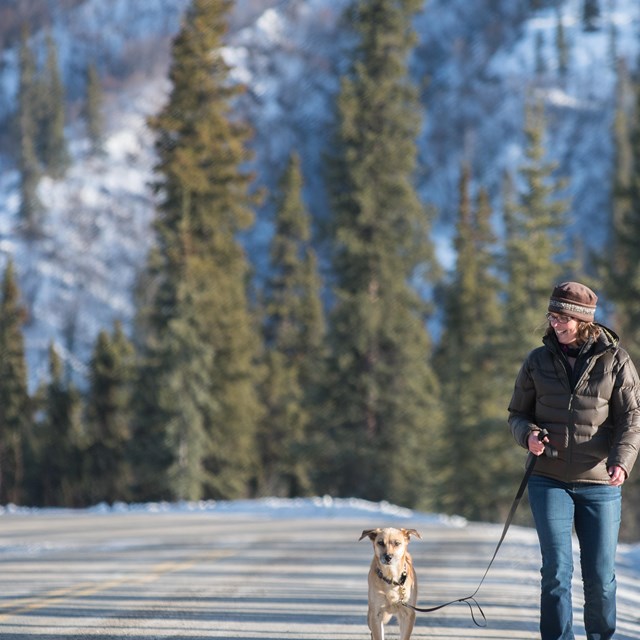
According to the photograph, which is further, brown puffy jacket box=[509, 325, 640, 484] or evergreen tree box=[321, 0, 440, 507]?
evergreen tree box=[321, 0, 440, 507]

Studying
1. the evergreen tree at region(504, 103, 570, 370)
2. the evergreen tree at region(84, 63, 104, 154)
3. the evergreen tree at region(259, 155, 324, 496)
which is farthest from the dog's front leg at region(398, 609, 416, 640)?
the evergreen tree at region(84, 63, 104, 154)

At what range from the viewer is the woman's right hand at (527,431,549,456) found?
21.7 ft

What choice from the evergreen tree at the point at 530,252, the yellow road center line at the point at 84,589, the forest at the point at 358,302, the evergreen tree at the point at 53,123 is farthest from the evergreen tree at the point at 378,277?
the evergreen tree at the point at 53,123

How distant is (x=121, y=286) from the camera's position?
167375 millimetres

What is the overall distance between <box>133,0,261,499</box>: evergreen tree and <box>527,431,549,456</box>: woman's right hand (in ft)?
120

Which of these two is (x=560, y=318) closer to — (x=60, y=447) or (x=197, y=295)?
(x=197, y=295)

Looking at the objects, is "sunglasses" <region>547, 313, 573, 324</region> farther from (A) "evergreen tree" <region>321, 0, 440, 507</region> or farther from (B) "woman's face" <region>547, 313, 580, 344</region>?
(A) "evergreen tree" <region>321, 0, 440, 507</region>

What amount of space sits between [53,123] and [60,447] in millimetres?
111435

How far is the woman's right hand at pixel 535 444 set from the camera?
21.7 feet

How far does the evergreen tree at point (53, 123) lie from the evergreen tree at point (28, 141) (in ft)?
5.36

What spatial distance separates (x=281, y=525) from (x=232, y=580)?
33.6 ft

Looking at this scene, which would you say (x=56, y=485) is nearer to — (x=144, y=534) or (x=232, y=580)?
(x=144, y=534)

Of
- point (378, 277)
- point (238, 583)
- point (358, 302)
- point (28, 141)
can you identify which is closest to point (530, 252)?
point (378, 277)

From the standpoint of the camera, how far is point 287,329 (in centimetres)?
7719
